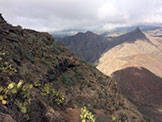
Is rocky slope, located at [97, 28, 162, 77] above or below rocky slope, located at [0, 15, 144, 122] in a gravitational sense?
below

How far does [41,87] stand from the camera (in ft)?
34.1

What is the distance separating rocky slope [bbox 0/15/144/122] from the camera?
193 inches

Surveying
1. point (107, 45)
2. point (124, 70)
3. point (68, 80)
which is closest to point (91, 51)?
point (107, 45)

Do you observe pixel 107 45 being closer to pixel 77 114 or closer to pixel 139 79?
pixel 139 79

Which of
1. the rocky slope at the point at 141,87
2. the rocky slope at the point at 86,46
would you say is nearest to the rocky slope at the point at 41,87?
the rocky slope at the point at 141,87

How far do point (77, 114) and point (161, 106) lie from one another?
170ft

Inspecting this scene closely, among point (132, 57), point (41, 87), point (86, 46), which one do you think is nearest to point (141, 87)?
point (132, 57)

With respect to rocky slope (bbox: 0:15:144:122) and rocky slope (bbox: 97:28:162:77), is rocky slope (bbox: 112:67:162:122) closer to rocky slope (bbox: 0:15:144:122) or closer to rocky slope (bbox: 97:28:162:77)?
rocky slope (bbox: 97:28:162:77)

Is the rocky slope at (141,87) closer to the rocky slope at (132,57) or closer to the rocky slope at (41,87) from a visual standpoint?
the rocky slope at (132,57)

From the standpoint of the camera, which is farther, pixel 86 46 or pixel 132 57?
pixel 86 46

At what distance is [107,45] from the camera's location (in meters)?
191

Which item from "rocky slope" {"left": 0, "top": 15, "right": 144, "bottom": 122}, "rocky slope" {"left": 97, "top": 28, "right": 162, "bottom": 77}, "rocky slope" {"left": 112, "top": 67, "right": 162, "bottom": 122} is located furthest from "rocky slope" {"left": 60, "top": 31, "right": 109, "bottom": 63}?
"rocky slope" {"left": 0, "top": 15, "right": 144, "bottom": 122}

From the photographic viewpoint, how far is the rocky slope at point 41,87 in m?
4.90

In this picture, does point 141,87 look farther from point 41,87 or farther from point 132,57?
point 41,87
